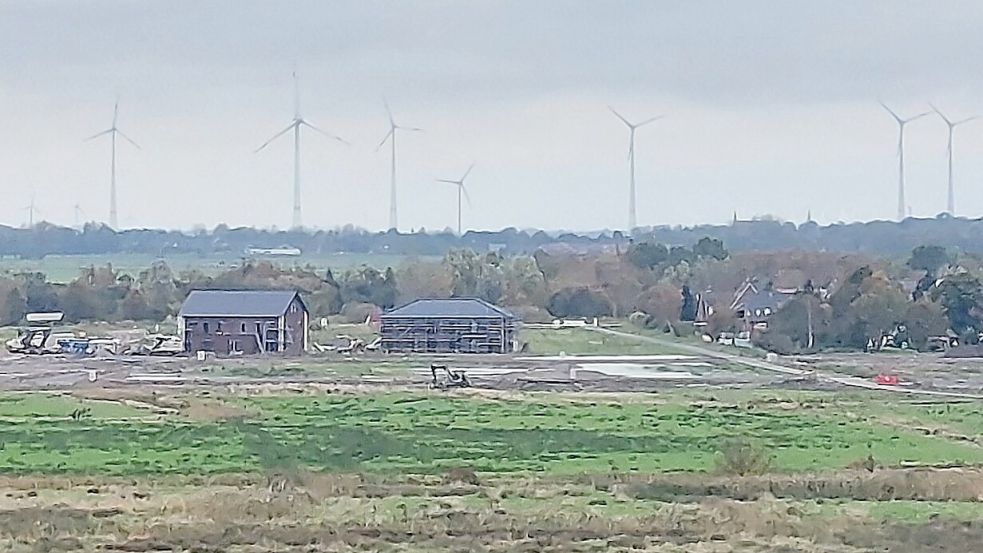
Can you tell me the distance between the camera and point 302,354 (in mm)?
75062

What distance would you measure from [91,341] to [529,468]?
48954 mm

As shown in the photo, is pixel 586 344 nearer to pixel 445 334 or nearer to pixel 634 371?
pixel 445 334

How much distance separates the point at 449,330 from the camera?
7881 centimetres

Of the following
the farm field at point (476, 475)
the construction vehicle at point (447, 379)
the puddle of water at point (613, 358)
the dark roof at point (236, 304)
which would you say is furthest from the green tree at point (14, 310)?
the farm field at point (476, 475)

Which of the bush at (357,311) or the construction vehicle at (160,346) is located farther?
the bush at (357,311)

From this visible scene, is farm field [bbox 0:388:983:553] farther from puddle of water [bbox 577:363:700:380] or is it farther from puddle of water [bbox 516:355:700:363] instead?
puddle of water [bbox 516:355:700:363]

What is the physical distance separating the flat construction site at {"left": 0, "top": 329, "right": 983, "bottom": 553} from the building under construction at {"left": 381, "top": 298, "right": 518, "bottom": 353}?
36.0ft

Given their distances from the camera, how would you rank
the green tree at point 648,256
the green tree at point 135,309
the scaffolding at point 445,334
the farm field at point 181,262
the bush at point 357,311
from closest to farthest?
the scaffolding at point 445,334, the green tree at point 135,309, the bush at point 357,311, the green tree at point 648,256, the farm field at point 181,262

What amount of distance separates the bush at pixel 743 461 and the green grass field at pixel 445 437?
431mm

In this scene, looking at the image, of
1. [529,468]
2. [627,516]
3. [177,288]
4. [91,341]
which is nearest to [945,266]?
[177,288]

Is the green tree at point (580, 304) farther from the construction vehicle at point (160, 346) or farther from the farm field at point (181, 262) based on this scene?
the farm field at point (181, 262)

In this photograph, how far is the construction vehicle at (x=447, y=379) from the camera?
57.1 metres

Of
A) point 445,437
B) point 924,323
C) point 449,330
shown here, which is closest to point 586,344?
point 449,330

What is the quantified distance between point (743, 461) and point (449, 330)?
47.2 meters
